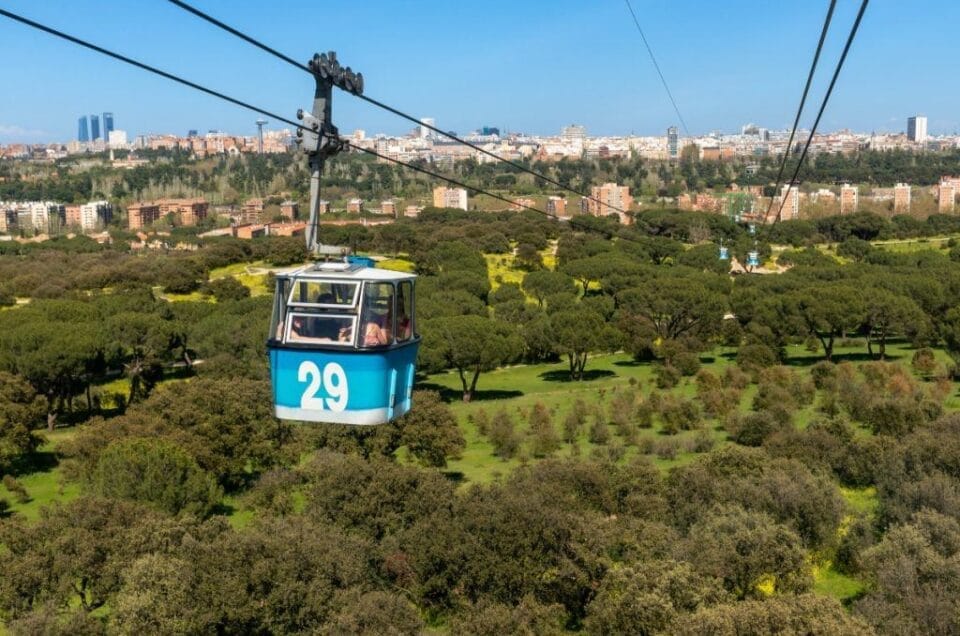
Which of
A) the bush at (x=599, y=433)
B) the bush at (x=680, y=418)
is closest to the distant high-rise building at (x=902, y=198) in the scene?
the bush at (x=680, y=418)

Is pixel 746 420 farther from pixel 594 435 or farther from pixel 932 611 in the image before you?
pixel 932 611

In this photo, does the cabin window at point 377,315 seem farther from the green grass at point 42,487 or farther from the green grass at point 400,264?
the green grass at point 400,264

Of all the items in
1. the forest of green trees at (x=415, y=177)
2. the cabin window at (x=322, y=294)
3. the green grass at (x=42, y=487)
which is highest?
the forest of green trees at (x=415, y=177)

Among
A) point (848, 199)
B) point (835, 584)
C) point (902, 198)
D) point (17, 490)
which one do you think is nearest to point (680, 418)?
point (835, 584)

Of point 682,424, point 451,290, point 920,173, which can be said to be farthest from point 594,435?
point 920,173

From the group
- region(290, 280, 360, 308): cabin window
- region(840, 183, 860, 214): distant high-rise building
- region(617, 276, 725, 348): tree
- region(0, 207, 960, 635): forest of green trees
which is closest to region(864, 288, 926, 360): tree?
region(0, 207, 960, 635): forest of green trees

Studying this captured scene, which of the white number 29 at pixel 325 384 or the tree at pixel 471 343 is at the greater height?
the white number 29 at pixel 325 384
